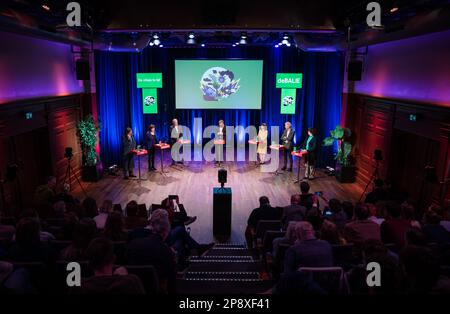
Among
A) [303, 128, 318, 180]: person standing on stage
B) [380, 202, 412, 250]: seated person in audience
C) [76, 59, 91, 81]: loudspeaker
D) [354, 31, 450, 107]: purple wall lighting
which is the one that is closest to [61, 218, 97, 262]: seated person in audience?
[380, 202, 412, 250]: seated person in audience

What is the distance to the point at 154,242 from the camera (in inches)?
142

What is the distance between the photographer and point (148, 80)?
12.4 m

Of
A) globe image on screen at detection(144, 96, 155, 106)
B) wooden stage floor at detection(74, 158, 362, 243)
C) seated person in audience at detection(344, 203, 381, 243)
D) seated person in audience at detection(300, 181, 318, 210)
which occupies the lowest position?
wooden stage floor at detection(74, 158, 362, 243)

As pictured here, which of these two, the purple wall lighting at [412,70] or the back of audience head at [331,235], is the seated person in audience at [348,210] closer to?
the back of audience head at [331,235]

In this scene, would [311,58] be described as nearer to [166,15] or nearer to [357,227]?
[166,15]

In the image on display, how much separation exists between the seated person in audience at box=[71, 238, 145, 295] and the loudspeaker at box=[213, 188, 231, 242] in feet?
13.0

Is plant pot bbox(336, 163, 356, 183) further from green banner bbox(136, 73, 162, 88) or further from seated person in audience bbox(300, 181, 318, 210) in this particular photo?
green banner bbox(136, 73, 162, 88)

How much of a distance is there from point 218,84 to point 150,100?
7.83ft

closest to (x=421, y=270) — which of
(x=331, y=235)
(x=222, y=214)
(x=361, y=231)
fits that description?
(x=331, y=235)

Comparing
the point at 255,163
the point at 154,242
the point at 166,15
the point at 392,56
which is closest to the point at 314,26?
the point at 392,56

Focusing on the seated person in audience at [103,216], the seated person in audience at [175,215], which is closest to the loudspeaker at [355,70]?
the seated person in audience at [175,215]

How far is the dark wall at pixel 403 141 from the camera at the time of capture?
22.5 feet

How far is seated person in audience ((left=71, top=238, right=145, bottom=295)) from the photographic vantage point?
8.21 feet
